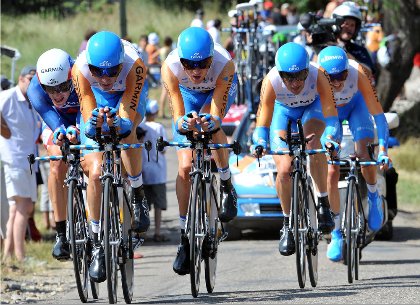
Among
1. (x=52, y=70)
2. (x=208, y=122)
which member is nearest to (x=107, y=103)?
(x=52, y=70)

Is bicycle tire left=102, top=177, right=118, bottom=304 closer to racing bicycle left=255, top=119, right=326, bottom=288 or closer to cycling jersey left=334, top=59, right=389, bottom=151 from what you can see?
racing bicycle left=255, top=119, right=326, bottom=288

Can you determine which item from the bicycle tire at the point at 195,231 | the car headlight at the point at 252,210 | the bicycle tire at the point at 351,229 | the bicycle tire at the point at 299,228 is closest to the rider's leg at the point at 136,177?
the bicycle tire at the point at 195,231

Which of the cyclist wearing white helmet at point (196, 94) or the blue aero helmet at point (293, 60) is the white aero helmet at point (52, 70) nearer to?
the cyclist wearing white helmet at point (196, 94)

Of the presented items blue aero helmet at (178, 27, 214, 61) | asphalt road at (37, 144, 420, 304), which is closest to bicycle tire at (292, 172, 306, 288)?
asphalt road at (37, 144, 420, 304)

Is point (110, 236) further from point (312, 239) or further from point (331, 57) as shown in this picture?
point (331, 57)

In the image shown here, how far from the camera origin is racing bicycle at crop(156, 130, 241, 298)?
12.1m

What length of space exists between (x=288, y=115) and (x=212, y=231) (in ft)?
5.61

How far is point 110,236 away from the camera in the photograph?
11.8 m

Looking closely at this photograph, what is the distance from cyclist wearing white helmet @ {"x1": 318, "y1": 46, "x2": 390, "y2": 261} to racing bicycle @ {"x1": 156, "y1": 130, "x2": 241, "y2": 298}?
196 cm

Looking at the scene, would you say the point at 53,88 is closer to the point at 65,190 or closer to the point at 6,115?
the point at 65,190

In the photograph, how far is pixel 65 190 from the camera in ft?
42.5

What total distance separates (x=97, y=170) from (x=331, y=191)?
3172 millimetres

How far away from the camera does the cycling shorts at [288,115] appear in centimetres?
1359

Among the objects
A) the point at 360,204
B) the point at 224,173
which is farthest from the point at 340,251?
the point at 224,173
